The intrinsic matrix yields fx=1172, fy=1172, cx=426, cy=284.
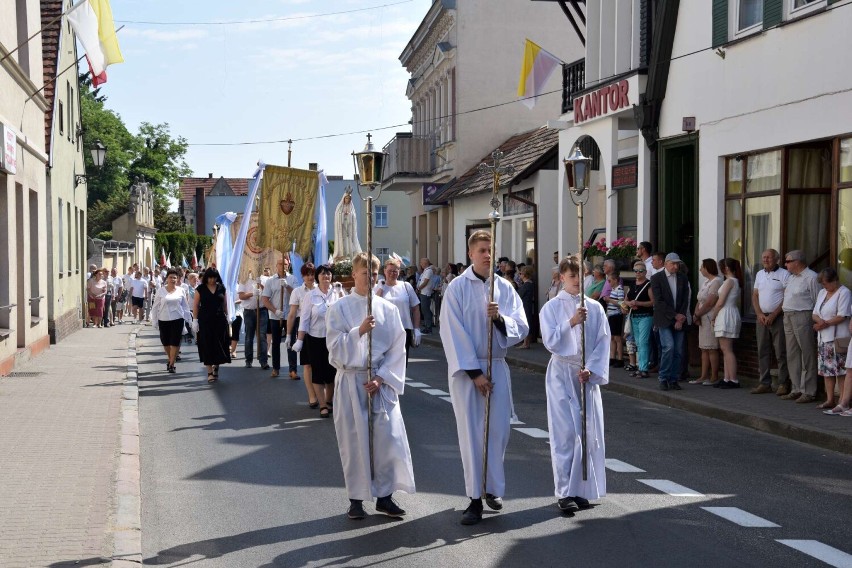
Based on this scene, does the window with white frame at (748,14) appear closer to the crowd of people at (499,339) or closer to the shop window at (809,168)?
the shop window at (809,168)

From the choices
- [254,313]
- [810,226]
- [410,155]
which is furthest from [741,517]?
[410,155]

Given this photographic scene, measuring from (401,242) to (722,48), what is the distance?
64256mm

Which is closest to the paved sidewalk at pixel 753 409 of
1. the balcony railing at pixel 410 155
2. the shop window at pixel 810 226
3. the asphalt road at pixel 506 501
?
the asphalt road at pixel 506 501

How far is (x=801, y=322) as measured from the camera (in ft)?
44.7

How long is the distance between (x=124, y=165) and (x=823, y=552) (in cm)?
7949

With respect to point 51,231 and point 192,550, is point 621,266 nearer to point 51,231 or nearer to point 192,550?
point 51,231

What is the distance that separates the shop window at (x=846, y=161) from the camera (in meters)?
14.4

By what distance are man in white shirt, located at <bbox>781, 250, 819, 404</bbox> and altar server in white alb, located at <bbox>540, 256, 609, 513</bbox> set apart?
614 centimetres

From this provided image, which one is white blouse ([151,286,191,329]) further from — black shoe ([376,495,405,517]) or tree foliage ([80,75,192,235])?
tree foliage ([80,75,192,235])

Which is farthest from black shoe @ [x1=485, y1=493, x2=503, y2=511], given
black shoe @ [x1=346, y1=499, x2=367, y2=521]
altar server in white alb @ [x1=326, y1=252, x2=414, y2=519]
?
black shoe @ [x1=346, y1=499, x2=367, y2=521]

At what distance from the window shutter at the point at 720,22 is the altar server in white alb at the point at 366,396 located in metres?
10.7

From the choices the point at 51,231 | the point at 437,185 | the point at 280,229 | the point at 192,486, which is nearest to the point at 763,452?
the point at 192,486

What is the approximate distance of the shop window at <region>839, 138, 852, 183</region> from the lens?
14359mm

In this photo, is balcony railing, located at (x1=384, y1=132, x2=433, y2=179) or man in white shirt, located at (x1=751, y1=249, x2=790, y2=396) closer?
man in white shirt, located at (x1=751, y1=249, x2=790, y2=396)
